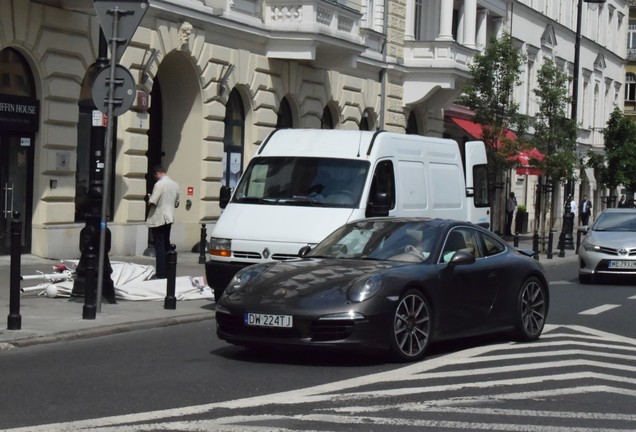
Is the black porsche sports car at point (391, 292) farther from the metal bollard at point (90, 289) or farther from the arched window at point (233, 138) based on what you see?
the arched window at point (233, 138)

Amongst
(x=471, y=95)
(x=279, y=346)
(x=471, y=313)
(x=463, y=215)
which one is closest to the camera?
(x=279, y=346)

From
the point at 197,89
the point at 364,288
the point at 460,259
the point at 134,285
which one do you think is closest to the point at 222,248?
the point at 134,285

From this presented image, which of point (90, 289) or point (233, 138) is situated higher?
point (233, 138)

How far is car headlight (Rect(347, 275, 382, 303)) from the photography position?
446 inches

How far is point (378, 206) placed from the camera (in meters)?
17.3

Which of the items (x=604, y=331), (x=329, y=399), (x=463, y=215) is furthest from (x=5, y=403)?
(x=463, y=215)

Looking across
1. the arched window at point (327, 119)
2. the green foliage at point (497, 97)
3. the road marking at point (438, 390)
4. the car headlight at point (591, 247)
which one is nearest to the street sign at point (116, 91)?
the road marking at point (438, 390)

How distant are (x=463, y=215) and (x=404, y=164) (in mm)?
2800

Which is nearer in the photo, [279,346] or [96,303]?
[279,346]

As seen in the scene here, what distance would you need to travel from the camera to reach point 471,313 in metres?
12.7

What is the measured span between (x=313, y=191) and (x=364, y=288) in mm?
5830

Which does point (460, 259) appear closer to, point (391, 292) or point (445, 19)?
point (391, 292)

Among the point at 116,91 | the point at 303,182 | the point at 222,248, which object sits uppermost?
the point at 116,91

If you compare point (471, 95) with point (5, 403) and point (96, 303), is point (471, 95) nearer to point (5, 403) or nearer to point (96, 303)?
point (96, 303)
